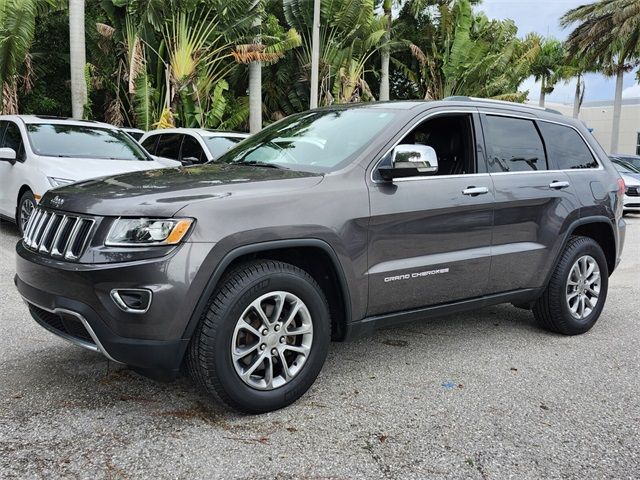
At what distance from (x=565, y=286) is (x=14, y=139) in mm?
7183

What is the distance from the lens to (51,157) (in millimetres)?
7805

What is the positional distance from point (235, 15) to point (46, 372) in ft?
48.5

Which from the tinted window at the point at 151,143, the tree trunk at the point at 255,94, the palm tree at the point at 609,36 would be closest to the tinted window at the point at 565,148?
the tinted window at the point at 151,143

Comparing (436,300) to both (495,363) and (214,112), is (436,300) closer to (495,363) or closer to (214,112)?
(495,363)

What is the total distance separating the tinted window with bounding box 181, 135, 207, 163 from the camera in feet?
31.5

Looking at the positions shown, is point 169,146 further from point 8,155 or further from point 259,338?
point 259,338

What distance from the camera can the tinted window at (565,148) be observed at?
4934 millimetres

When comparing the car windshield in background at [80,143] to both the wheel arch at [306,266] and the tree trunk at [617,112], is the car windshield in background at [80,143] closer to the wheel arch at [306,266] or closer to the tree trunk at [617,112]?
the wheel arch at [306,266]

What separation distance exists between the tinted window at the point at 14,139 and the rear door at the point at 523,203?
620 centimetres

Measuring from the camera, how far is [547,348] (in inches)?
185

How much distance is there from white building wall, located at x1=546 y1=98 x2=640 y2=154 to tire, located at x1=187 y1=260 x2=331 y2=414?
48.1m

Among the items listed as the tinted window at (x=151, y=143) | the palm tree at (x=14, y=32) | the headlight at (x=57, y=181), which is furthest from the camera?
the palm tree at (x=14, y=32)

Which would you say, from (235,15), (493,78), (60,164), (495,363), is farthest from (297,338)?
(493,78)

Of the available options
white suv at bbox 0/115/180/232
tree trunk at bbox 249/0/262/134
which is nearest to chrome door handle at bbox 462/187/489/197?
white suv at bbox 0/115/180/232
